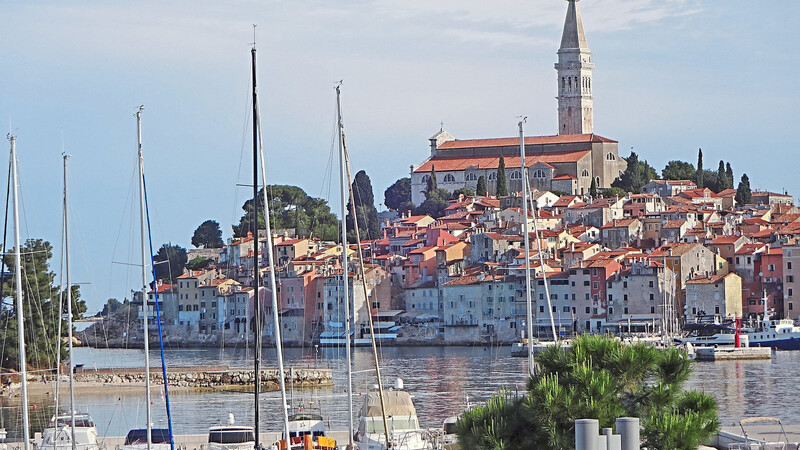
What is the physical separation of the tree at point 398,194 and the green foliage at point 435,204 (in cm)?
653

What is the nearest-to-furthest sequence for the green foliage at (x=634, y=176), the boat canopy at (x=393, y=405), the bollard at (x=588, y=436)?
the bollard at (x=588, y=436) < the boat canopy at (x=393, y=405) < the green foliage at (x=634, y=176)

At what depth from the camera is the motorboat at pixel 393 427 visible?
1748 centimetres

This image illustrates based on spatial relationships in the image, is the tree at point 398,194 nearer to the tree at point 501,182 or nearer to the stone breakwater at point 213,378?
the tree at point 501,182

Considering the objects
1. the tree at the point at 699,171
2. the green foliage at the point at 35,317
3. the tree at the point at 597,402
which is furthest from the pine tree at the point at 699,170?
the tree at the point at 597,402

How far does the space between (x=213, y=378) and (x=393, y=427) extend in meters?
24.5

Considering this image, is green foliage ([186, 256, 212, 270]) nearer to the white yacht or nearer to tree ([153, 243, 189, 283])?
tree ([153, 243, 189, 283])

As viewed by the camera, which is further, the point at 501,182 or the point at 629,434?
the point at 501,182

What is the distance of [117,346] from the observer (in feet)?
242

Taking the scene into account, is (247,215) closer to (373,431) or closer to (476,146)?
(476,146)

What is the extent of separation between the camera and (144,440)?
18781 millimetres

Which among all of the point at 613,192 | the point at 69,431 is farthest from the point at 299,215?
the point at 69,431

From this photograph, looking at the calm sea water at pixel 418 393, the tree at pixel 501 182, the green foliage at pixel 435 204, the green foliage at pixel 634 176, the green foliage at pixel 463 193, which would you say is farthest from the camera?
the green foliage at pixel 463 193

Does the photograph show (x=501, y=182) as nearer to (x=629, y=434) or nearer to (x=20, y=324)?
(x=20, y=324)

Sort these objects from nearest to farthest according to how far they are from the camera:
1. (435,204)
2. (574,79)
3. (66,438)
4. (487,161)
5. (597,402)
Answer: (597,402)
(66,438)
(435,204)
(487,161)
(574,79)
